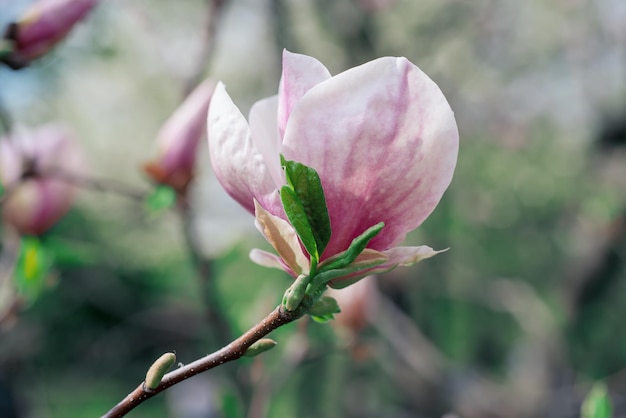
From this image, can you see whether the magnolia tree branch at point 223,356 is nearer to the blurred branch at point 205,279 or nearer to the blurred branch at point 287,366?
the blurred branch at point 205,279

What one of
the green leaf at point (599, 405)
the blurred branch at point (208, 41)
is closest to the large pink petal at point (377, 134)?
the green leaf at point (599, 405)

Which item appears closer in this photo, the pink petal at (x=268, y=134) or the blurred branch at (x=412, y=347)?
the pink petal at (x=268, y=134)

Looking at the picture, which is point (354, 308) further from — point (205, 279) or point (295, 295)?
point (295, 295)

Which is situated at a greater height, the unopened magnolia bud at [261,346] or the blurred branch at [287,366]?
the unopened magnolia bud at [261,346]

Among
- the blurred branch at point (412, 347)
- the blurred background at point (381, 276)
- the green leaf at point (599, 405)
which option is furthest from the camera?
the blurred branch at point (412, 347)

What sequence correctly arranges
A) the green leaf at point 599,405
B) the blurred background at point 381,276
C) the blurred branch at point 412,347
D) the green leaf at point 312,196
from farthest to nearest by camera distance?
the blurred branch at point 412,347, the blurred background at point 381,276, the green leaf at point 599,405, the green leaf at point 312,196

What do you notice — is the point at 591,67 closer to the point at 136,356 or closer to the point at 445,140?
the point at 445,140
